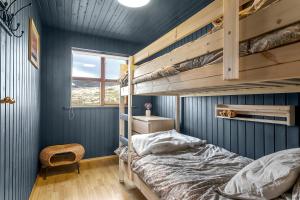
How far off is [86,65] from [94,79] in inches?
11.7

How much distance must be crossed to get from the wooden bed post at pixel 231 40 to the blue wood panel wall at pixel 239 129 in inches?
43.3

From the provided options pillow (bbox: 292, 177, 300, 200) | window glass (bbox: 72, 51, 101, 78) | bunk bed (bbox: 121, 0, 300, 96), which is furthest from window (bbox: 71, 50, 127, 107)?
pillow (bbox: 292, 177, 300, 200)

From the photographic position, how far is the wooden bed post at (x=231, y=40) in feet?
2.87

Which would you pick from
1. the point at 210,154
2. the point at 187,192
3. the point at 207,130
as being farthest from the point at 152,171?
the point at 207,130

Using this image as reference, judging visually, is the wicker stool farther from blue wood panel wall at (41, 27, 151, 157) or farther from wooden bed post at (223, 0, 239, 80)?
wooden bed post at (223, 0, 239, 80)

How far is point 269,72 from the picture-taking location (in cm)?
79

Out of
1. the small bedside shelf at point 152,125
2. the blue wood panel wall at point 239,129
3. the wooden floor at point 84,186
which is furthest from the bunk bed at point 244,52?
the wooden floor at point 84,186

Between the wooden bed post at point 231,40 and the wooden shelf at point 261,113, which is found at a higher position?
the wooden bed post at point 231,40

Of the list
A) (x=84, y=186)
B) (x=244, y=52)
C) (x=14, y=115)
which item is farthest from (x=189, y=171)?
(x=84, y=186)

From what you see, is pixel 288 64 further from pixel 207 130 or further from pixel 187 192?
pixel 207 130

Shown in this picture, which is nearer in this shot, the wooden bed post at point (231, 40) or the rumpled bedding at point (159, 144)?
the wooden bed post at point (231, 40)

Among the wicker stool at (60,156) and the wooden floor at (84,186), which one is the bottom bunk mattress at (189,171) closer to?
the wooden floor at (84,186)

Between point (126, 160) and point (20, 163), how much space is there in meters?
1.14

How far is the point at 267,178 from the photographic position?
3.50 ft
